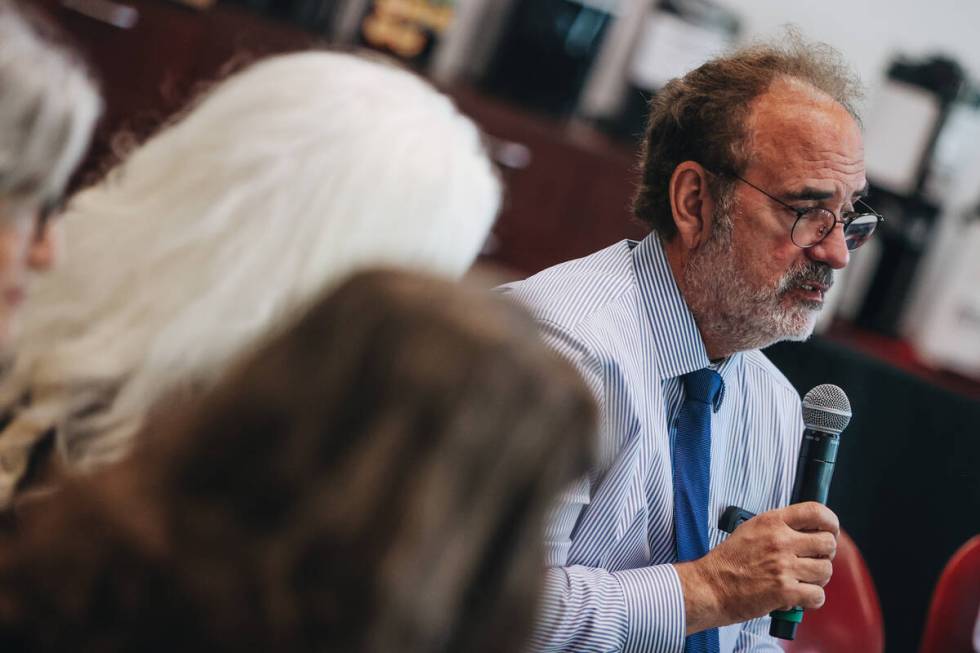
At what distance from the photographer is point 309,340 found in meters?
0.56

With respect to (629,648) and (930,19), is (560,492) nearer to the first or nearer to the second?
(629,648)

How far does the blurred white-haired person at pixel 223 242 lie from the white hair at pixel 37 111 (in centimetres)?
8

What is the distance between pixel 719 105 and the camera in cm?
158

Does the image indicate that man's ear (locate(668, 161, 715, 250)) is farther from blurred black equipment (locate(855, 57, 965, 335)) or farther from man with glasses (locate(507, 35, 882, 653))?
blurred black equipment (locate(855, 57, 965, 335))

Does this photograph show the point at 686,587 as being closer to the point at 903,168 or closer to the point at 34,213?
the point at 34,213

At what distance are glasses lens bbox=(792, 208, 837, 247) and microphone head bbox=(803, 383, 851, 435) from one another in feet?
1.00

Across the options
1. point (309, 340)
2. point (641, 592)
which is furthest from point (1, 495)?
point (641, 592)

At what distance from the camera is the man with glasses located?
1.29 metres

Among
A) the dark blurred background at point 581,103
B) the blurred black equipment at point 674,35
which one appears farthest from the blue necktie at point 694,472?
the blurred black equipment at point 674,35

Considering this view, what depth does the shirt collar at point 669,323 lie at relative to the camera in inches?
57.4

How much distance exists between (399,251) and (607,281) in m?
0.67

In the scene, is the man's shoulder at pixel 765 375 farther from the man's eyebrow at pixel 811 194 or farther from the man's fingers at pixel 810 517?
the man's fingers at pixel 810 517

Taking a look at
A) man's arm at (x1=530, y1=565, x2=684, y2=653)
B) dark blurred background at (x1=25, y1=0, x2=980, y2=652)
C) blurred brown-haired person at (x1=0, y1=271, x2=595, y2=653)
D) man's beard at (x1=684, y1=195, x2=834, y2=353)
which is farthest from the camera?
dark blurred background at (x1=25, y1=0, x2=980, y2=652)

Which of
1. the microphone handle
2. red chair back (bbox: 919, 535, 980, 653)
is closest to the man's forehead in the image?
the microphone handle
